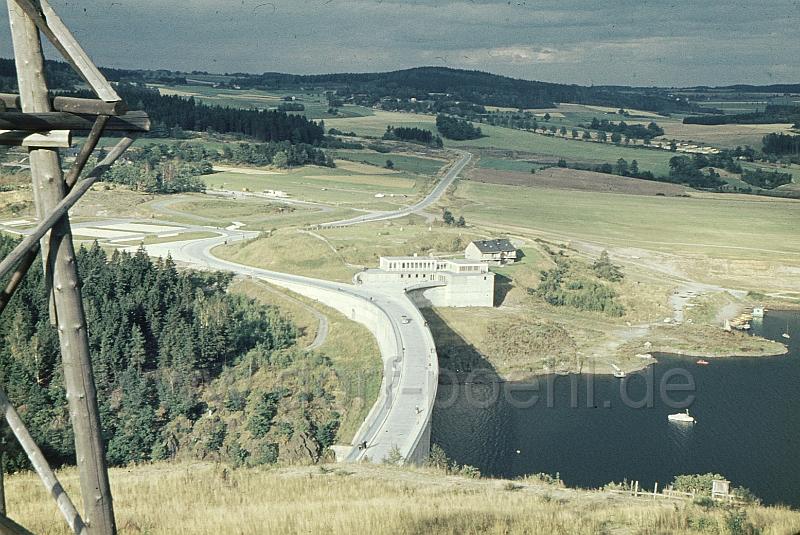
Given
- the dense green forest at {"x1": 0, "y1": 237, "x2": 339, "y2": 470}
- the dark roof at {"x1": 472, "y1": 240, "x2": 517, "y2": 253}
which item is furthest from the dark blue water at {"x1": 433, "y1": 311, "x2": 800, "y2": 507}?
the dark roof at {"x1": 472, "y1": 240, "x2": 517, "y2": 253}

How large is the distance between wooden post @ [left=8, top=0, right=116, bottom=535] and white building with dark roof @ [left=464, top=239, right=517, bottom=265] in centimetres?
4933

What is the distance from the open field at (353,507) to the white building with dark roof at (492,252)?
40.9m

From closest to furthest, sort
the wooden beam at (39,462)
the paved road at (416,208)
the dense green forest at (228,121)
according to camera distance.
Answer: the wooden beam at (39,462) < the paved road at (416,208) < the dense green forest at (228,121)

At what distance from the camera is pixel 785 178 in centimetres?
9038

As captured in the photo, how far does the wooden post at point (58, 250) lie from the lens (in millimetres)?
4492

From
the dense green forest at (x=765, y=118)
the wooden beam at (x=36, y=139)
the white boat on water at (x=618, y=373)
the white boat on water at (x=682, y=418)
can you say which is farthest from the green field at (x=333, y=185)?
the dense green forest at (x=765, y=118)

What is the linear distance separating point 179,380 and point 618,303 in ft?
94.2

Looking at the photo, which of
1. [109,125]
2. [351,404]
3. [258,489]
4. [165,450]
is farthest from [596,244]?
[109,125]

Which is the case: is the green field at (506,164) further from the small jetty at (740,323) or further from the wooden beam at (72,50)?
the wooden beam at (72,50)

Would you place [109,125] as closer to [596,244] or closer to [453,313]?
[453,313]

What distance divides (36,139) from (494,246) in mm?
51488

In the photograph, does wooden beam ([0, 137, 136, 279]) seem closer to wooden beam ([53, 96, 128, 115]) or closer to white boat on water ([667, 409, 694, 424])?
wooden beam ([53, 96, 128, 115])

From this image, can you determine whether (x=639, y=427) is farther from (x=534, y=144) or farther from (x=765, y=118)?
(x=765, y=118)

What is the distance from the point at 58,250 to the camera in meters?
4.51
